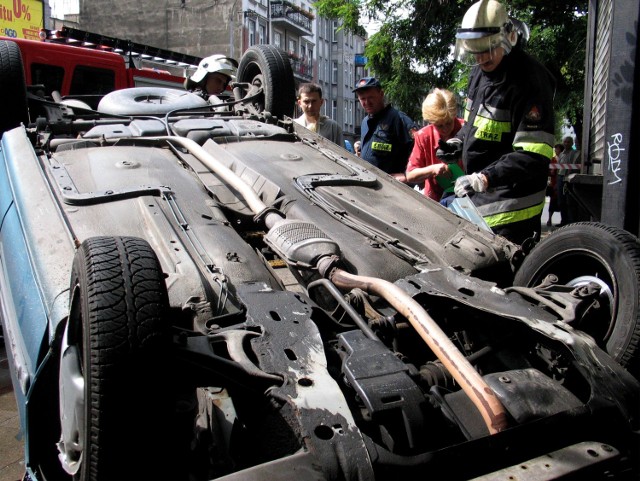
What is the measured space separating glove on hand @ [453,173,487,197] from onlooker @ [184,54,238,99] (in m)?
2.93

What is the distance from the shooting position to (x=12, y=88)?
422 centimetres

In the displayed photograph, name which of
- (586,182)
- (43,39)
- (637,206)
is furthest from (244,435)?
(43,39)

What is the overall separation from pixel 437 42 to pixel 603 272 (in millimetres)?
8561

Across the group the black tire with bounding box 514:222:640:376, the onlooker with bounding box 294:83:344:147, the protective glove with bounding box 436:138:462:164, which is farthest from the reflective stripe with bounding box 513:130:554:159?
the onlooker with bounding box 294:83:344:147

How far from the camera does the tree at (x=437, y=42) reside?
882 centimetres

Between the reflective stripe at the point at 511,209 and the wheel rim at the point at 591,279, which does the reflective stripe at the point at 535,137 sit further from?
the wheel rim at the point at 591,279

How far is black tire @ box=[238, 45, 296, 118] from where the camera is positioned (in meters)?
5.20

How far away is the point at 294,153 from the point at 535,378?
8.45ft

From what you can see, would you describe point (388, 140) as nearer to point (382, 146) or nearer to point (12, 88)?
point (382, 146)

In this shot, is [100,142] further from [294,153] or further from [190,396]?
[190,396]

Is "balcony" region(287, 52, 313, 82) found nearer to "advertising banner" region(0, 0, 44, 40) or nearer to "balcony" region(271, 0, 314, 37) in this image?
"balcony" region(271, 0, 314, 37)

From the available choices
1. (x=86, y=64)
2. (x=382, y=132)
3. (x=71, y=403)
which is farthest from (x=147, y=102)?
(x=86, y=64)

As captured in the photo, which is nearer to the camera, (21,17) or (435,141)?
(435,141)

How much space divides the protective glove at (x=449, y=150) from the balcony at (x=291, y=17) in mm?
38276
